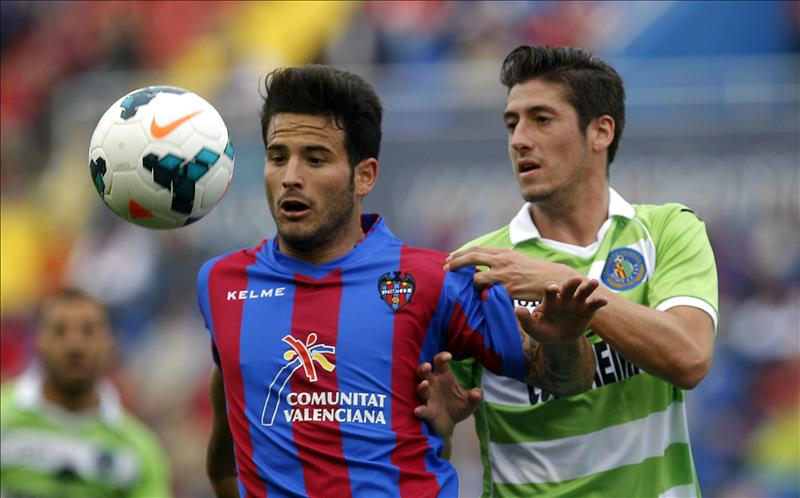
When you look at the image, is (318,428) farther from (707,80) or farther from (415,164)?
(707,80)

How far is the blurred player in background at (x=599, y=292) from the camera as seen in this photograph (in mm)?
4641

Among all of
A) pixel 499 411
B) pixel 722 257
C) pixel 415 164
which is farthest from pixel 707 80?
pixel 499 411

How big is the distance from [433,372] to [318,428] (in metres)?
0.48

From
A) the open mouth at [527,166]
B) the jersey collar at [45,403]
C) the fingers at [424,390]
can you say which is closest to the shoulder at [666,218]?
the open mouth at [527,166]

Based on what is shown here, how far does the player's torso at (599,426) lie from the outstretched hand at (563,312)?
71 cm

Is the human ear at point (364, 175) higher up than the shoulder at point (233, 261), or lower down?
higher up

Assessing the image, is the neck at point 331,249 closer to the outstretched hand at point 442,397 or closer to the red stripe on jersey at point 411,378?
the red stripe on jersey at point 411,378

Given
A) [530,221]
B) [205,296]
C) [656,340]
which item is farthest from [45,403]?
[656,340]

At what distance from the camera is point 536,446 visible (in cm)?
503

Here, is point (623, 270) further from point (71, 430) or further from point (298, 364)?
point (71, 430)

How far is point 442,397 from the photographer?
452 centimetres

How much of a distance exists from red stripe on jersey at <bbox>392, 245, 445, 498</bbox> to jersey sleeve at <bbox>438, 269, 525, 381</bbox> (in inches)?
3.0

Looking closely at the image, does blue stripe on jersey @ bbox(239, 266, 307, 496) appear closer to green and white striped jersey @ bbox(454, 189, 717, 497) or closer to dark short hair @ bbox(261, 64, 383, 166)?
dark short hair @ bbox(261, 64, 383, 166)

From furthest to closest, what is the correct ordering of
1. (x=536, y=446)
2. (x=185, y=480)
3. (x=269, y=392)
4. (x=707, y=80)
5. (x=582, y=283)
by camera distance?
(x=707, y=80) → (x=185, y=480) → (x=536, y=446) → (x=269, y=392) → (x=582, y=283)
